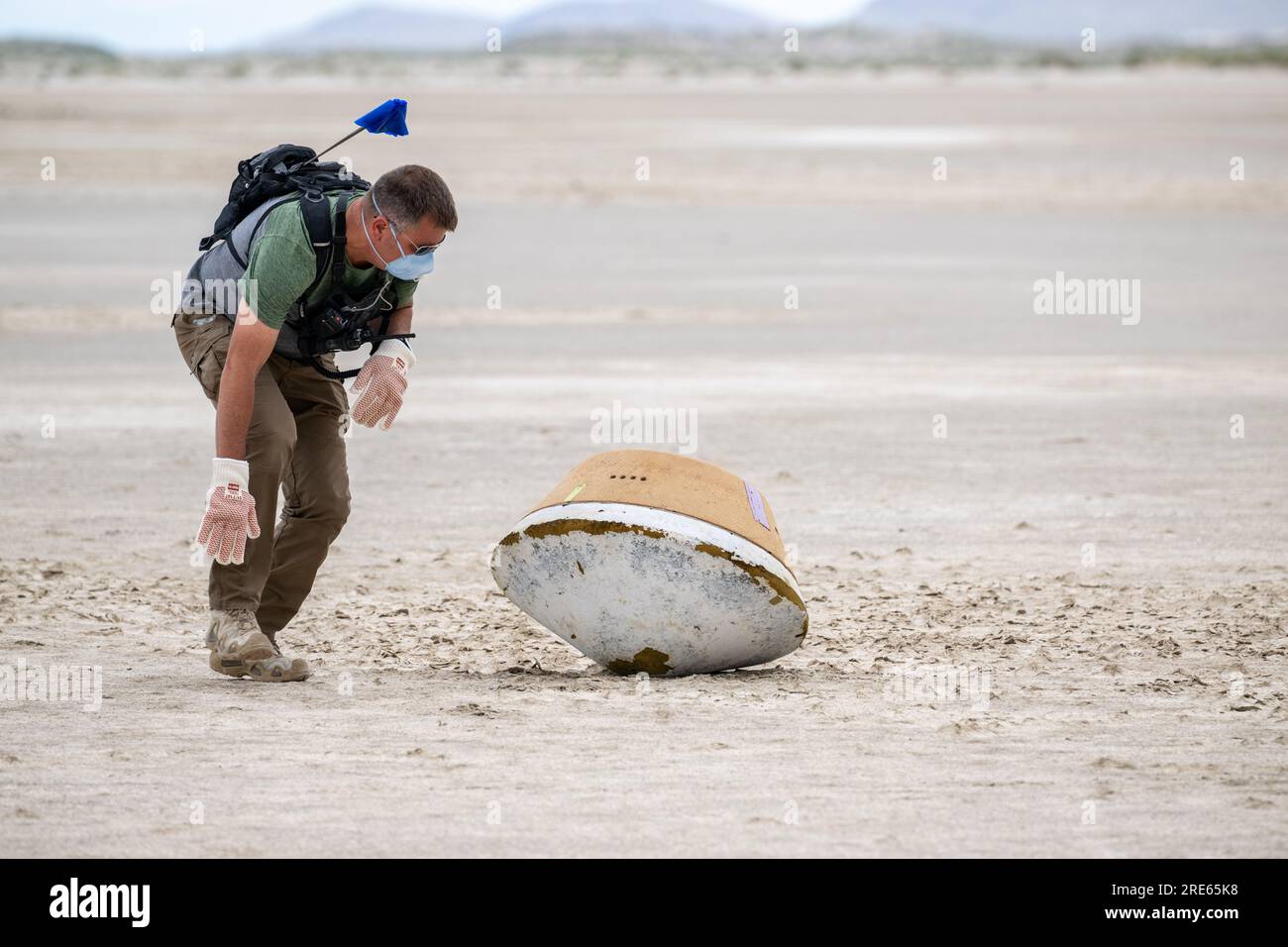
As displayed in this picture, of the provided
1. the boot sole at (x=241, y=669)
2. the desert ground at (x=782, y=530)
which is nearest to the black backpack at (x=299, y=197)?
the boot sole at (x=241, y=669)

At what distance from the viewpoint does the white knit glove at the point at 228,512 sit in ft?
19.4

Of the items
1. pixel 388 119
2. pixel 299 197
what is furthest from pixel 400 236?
pixel 388 119

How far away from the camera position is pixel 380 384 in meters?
6.48

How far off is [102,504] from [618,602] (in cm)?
482

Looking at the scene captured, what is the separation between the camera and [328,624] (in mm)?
7562

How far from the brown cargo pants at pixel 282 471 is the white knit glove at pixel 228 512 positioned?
0.16m

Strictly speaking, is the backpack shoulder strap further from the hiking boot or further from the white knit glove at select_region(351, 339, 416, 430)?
the hiking boot

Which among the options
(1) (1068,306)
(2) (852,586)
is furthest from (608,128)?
(2) (852,586)

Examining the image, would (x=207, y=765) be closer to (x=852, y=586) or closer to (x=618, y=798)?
(x=618, y=798)

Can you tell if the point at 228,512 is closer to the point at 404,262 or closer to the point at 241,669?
the point at 241,669

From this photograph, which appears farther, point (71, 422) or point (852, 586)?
point (71, 422)

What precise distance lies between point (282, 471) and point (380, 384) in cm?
51

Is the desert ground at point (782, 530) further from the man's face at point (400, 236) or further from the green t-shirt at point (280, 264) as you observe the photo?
the man's face at point (400, 236)

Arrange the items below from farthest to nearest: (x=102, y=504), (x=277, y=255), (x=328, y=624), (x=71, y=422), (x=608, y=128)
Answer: (x=608, y=128)
(x=71, y=422)
(x=102, y=504)
(x=328, y=624)
(x=277, y=255)
